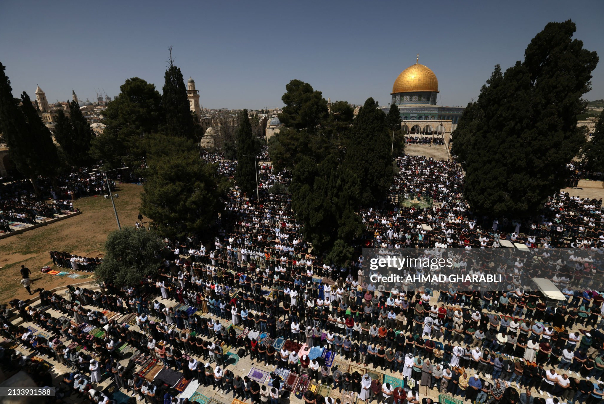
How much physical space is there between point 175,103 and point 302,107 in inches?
685

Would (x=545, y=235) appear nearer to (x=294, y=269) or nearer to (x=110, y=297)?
(x=294, y=269)

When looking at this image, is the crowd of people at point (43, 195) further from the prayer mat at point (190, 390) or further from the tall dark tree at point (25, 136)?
the prayer mat at point (190, 390)

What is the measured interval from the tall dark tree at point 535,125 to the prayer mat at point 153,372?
70.0ft

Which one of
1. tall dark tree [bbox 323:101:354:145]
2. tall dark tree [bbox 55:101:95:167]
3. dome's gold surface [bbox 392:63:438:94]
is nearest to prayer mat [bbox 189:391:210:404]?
tall dark tree [bbox 323:101:354:145]

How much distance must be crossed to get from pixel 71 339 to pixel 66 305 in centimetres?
306

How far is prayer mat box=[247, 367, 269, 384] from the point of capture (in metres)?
10.2

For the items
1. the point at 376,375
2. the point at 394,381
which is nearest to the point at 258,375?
the point at 376,375

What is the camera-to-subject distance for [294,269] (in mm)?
16203

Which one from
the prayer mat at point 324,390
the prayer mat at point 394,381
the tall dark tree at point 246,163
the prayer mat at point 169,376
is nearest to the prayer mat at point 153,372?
the prayer mat at point 169,376

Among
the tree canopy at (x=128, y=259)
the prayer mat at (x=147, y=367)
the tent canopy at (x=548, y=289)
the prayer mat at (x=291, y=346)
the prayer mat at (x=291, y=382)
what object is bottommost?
the prayer mat at (x=147, y=367)

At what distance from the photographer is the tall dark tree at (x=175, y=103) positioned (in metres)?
35.8

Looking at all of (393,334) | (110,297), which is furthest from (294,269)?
(110,297)

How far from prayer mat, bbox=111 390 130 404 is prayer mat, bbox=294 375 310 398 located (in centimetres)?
587

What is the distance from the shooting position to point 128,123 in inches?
1438
